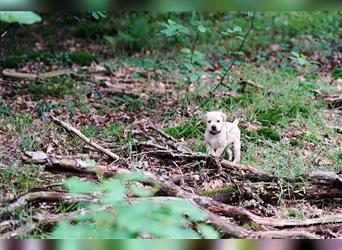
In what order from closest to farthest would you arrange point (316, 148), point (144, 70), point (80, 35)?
1. point (316, 148)
2. point (144, 70)
3. point (80, 35)

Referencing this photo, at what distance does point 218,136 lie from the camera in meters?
4.83

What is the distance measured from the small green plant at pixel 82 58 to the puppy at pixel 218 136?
4.03 metres

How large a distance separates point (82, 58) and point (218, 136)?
429 cm

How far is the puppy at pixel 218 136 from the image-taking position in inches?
189

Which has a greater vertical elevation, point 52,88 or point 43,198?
point 43,198

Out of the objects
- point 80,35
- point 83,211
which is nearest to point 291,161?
point 83,211

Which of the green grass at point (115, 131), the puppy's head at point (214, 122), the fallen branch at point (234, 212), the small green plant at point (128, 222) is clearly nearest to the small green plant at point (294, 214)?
the fallen branch at point (234, 212)

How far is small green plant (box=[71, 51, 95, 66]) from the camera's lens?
27.9 ft

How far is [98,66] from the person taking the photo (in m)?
8.47

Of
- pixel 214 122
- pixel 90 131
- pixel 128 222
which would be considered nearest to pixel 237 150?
pixel 214 122

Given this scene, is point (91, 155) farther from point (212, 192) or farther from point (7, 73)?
point (7, 73)

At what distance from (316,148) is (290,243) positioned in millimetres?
2855

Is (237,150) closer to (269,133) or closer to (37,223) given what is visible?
(269,133)

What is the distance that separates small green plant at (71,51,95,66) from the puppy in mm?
4029
